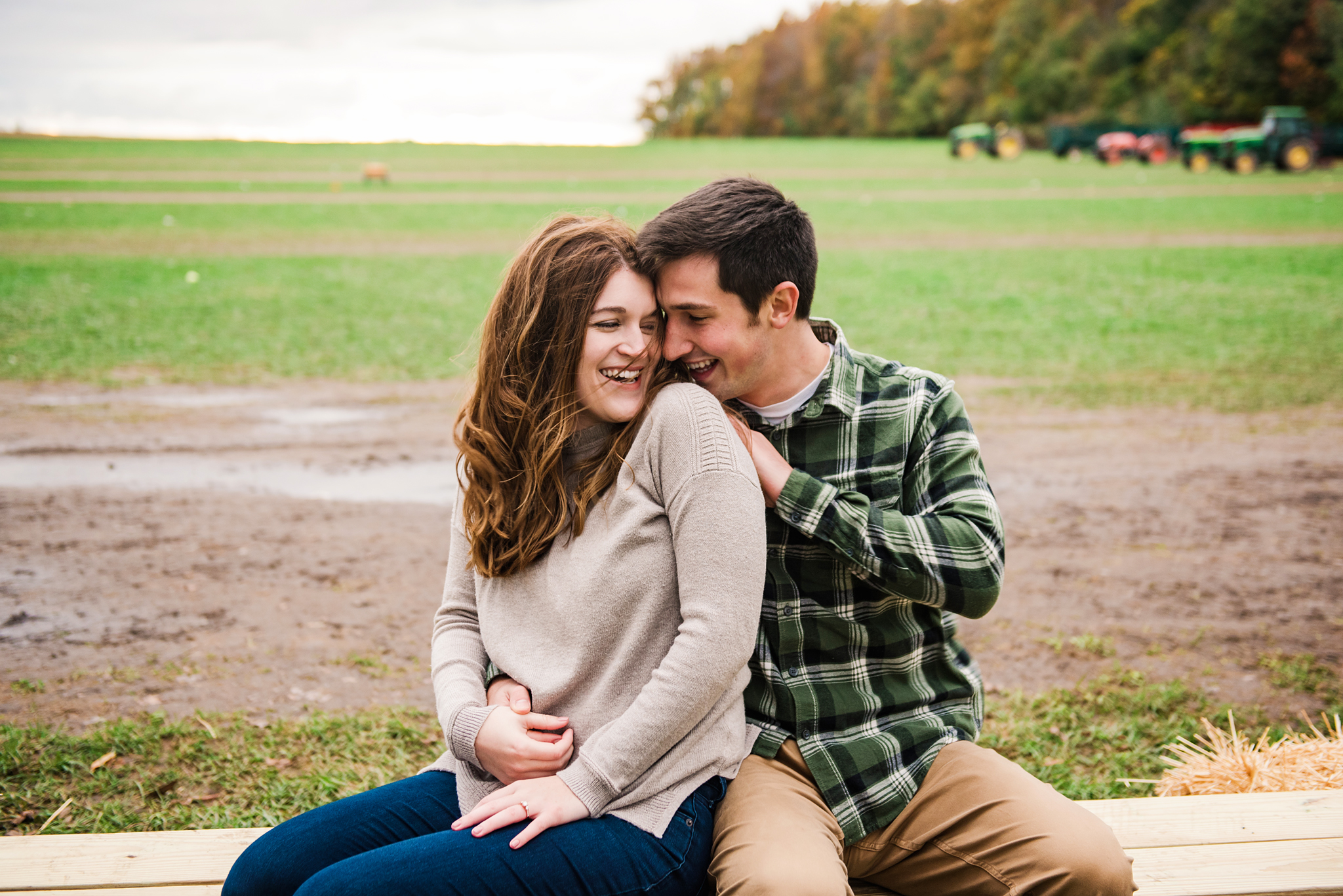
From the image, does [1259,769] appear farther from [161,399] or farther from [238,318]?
[238,318]

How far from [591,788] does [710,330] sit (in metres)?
1.04

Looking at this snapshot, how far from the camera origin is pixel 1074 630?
4820mm

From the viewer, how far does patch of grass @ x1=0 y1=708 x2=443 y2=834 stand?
3369 millimetres

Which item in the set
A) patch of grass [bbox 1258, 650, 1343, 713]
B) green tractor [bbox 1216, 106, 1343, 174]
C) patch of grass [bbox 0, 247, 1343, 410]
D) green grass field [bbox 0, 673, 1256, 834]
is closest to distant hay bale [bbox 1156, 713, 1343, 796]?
green grass field [bbox 0, 673, 1256, 834]

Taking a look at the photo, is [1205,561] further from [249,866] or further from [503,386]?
[249,866]

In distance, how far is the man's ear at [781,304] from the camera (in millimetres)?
2457

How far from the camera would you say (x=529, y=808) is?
2.02 meters

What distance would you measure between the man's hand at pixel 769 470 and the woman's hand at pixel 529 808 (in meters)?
0.74

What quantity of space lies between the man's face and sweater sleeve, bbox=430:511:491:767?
2.27 feet

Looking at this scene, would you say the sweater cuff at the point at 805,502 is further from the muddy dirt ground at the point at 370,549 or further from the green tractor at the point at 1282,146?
the green tractor at the point at 1282,146

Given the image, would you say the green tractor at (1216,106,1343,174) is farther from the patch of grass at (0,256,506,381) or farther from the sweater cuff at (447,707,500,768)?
the sweater cuff at (447,707,500,768)

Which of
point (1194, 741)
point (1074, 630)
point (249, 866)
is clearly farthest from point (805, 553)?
point (1074, 630)

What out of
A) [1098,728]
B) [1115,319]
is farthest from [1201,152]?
[1098,728]

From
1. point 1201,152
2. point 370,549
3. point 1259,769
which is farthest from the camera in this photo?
point 1201,152
